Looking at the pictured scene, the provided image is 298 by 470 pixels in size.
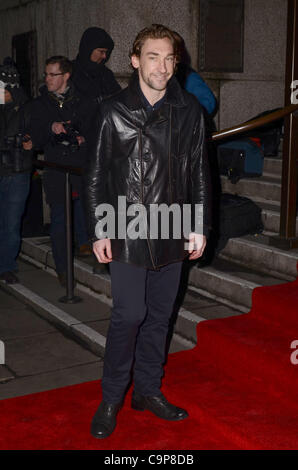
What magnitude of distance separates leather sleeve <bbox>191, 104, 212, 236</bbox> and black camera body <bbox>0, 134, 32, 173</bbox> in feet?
8.87

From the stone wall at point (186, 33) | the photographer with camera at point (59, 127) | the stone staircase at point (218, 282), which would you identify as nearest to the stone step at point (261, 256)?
the stone staircase at point (218, 282)

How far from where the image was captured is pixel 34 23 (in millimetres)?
8242

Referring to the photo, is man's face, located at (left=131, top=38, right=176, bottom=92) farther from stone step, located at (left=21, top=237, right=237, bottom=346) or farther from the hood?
the hood

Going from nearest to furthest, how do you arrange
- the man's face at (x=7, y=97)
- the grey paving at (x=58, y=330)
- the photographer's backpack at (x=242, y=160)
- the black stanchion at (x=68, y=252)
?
the grey paving at (x=58, y=330) → the black stanchion at (x=68, y=252) → the man's face at (x=7, y=97) → the photographer's backpack at (x=242, y=160)

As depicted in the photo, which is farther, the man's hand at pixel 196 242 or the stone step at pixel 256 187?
the stone step at pixel 256 187

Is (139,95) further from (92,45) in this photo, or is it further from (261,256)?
(92,45)

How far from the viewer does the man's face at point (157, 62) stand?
9.46 feet

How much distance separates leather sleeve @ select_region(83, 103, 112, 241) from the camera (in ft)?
9.91

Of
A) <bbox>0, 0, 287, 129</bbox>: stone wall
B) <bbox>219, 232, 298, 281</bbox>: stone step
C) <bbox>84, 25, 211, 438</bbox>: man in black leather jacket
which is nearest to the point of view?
<bbox>84, 25, 211, 438</bbox>: man in black leather jacket

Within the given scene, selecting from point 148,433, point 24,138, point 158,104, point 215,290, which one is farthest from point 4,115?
point 148,433

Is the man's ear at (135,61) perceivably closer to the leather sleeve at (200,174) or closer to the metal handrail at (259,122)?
the leather sleeve at (200,174)

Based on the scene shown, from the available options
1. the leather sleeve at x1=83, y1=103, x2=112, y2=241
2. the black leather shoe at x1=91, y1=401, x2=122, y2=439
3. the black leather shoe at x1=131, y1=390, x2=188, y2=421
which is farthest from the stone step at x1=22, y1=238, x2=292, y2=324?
the leather sleeve at x1=83, y1=103, x2=112, y2=241

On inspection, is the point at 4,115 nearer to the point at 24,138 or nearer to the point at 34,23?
the point at 24,138

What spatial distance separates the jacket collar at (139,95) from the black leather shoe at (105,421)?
4.93 feet
